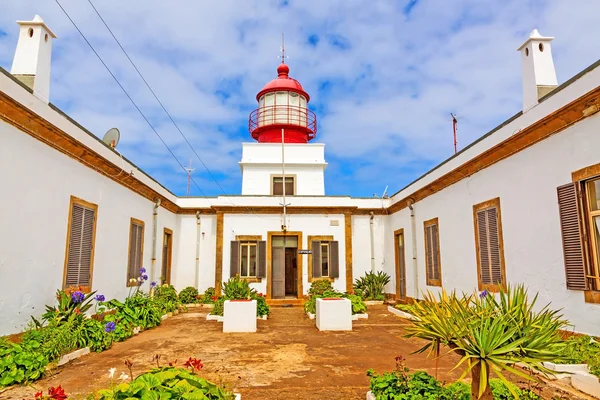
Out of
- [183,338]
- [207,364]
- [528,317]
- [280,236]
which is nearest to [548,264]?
[528,317]

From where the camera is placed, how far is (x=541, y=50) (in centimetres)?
752

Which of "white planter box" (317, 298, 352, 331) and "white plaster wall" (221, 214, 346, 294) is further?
"white plaster wall" (221, 214, 346, 294)

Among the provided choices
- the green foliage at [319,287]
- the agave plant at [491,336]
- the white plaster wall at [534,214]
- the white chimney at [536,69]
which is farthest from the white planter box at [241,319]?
the white chimney at [536,69]

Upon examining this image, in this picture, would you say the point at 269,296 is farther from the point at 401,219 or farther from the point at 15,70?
the point at 15,70

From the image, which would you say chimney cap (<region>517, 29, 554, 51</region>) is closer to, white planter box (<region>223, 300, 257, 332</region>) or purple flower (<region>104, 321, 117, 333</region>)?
white planter box (<region>223, 300, 257, 332</region>)

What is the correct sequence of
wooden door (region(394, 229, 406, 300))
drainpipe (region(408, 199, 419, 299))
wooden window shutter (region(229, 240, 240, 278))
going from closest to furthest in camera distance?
drainpipe (region(408, 199, 419, 299))
wooden door (region(394, 229, 406, 300))
wooden window shutter (region(229, 240, 240, 278))

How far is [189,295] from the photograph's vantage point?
1382cm

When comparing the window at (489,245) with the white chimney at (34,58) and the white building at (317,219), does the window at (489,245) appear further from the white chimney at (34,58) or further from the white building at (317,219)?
the white chimney at (34,58)

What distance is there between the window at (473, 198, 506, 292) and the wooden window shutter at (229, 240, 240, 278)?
26.2 ft

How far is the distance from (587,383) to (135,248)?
32.8ft

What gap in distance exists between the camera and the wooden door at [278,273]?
14.1 meters

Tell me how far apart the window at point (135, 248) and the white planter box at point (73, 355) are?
3960mm

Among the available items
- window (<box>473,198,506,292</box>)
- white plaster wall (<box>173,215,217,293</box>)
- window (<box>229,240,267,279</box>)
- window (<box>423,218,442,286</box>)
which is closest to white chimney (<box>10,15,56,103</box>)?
window (<box>229,240,267,279</box>)

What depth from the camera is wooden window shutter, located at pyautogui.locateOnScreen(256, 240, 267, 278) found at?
45.6 ft
